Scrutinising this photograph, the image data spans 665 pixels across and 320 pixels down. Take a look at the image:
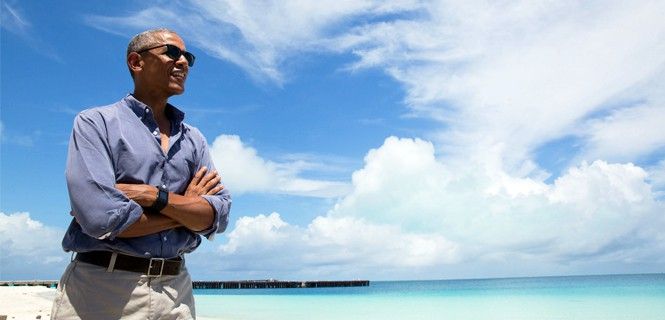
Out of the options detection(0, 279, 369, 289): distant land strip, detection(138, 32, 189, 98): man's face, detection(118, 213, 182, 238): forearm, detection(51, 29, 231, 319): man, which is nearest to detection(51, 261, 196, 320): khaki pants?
detection(51, 29, 231, 319): man

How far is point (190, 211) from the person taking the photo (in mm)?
2195

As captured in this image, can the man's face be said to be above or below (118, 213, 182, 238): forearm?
above

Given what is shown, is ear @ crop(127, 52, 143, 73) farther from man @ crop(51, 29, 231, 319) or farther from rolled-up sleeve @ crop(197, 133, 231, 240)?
rolled-up sleeve @ crop(197, 133, 231, 240)

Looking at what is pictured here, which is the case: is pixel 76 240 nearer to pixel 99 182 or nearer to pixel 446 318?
pixel 99 182

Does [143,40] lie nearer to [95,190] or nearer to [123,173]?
[123,173]

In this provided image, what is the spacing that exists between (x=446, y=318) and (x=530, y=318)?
4232 mm

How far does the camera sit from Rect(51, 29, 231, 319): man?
2.04m

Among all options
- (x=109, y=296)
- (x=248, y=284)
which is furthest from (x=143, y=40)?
(x=248, y=284)

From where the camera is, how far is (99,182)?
79.4 inches

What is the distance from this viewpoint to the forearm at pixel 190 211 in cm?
214

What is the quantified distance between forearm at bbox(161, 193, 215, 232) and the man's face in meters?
0.53

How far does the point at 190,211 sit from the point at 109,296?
42cm

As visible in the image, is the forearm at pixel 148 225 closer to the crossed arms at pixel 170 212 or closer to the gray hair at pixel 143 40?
the crossed arms at pixel 170 212

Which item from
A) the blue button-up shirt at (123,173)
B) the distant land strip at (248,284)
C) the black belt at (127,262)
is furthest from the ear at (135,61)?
the distant land strip at (248,284)
